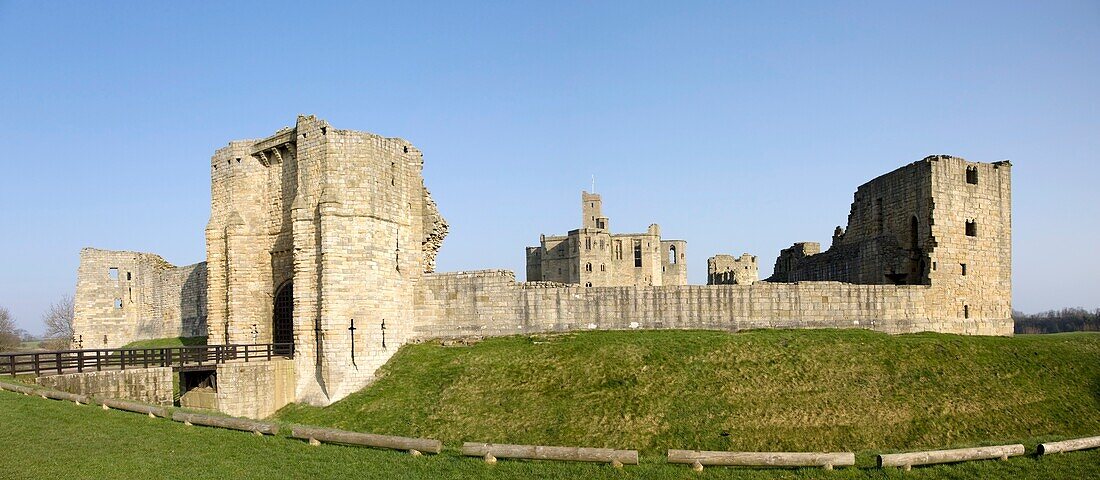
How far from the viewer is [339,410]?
24.4 metres

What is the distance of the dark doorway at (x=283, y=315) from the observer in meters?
30.2

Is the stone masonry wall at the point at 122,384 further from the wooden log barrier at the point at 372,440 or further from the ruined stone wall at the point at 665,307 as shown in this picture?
the ruined stone wall at the point at 665,307

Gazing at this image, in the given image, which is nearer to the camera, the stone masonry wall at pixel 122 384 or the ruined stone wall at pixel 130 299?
the stone masonry wall at pixel 122 384

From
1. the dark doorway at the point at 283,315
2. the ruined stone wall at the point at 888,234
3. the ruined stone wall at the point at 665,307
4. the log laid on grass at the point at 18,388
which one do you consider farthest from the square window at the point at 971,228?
the log laid on grass at the point at 18,388

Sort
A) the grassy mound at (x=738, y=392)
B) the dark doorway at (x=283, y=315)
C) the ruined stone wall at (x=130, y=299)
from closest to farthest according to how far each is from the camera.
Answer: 1. the grassy mound at (x=738, y=392)
2. the dark doorway at (x=283, y=315)
3. the ruined stone wall at (x=130, y=299)

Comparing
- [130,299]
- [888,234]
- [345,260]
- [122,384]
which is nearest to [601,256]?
[130,299]

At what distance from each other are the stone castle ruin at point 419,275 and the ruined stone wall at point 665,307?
0.17ft

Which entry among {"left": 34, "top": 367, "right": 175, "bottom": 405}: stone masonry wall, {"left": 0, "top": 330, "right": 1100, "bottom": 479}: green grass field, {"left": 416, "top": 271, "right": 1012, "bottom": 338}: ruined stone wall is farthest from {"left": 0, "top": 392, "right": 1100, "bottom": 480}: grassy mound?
{"left": 416, "top": 271, "right": 1012, "bottom": 338}: ruined stone wall

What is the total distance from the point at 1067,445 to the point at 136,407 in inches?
856

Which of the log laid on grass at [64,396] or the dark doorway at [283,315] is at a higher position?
the dark doorway at [283,315]

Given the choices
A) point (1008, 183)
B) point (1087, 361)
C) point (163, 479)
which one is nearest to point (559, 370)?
point (163, 479)

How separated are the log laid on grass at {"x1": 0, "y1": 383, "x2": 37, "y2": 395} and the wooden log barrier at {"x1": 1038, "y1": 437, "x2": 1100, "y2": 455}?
935 inches

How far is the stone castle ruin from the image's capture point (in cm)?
2652

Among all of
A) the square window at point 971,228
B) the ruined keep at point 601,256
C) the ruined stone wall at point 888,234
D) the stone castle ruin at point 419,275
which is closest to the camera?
the stone castle ruin at point 419,275
